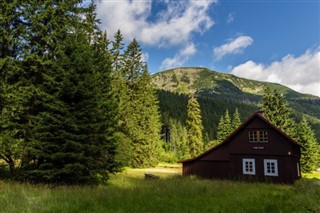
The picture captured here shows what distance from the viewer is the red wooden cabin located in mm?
28391

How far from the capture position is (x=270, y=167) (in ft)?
95.3

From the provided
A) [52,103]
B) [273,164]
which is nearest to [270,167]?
[273,164]

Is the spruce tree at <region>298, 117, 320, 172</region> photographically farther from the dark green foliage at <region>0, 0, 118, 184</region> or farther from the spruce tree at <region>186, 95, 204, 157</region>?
the dark green foliage at <region>0, 0, 118, 184</region>

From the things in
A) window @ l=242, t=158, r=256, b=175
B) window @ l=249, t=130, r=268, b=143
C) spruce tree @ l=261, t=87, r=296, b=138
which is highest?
spruce tree @ l=261, t=87, r=296, b=138

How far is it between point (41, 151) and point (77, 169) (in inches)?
83.1

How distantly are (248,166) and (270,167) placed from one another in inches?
90.3

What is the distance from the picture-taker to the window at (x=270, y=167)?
28.8m

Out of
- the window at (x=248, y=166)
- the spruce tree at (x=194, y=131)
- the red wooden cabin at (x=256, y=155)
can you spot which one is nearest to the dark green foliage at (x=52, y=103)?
the red wooden cabin at (x=256, y=155)

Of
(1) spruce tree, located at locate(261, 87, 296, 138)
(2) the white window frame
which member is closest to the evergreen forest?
(2) the white window frame

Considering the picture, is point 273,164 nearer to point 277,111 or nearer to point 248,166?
point 248,166

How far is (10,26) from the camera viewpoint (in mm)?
17672

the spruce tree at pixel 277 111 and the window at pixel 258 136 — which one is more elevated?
the spruce tree at pixel 277 111

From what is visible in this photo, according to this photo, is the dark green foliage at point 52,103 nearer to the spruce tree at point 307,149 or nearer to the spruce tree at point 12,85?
the spruce tree at point 12,85

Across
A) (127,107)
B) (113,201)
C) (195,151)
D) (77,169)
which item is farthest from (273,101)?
(113,201)
